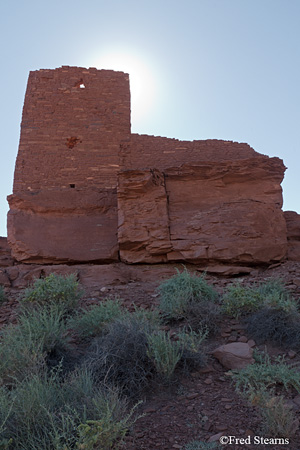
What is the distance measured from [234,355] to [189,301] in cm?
130

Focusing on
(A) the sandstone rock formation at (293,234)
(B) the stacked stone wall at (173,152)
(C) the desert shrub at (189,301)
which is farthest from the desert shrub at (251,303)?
(B) the stacked stone wall at (173,152)

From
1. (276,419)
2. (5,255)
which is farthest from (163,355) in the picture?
(5,255)

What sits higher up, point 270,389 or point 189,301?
point 189,301

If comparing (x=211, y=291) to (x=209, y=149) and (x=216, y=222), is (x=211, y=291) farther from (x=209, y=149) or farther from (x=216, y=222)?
(x=209, y=149)

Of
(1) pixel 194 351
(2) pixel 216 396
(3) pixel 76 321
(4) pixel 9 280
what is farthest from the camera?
(4) pixel 9 280

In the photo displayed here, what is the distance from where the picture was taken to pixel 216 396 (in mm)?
3373

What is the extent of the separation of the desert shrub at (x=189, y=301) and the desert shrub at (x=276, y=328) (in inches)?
18.2

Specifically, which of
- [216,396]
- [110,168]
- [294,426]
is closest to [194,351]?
[216,396]

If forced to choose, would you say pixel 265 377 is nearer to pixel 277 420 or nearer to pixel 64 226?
pixel 277 420

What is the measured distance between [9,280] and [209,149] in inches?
184

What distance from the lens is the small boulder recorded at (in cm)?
377

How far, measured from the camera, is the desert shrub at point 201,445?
265 cm

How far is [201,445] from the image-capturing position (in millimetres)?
2674

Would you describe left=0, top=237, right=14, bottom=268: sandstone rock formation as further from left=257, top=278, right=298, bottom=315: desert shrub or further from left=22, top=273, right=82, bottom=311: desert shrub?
left=257, top=278, right=298, bottom=315: desert shrub
